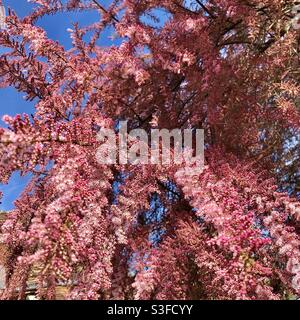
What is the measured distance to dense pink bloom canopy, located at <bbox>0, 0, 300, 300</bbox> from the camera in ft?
5.93

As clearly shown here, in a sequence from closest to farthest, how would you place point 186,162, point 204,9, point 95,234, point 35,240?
point 35,240, point 95,234, point 186,162, point 204,9

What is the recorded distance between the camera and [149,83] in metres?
2.70

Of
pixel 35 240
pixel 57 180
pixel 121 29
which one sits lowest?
pixel 35 240

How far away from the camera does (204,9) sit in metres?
2.64

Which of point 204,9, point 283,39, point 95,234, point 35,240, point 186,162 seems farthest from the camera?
point 204,9

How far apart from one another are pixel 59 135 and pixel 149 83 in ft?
3.11

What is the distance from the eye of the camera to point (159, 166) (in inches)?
86.7

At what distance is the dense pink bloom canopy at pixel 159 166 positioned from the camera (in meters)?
1.81

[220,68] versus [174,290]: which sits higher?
[220,68]

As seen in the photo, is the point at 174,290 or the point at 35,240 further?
the point at 174,290
